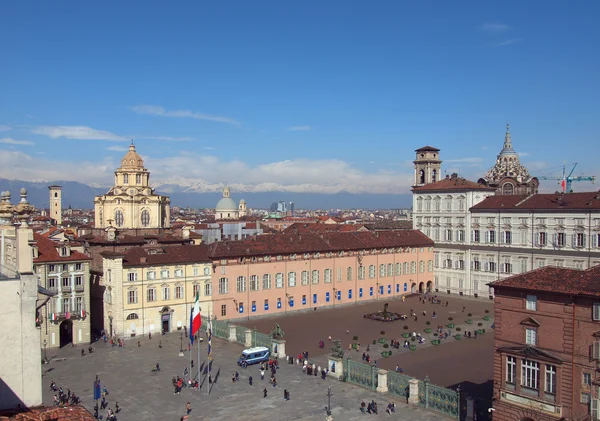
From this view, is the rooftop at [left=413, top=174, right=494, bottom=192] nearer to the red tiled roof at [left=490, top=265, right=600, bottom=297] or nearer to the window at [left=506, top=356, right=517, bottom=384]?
the red tiled roof at [left=490, top=265, right=600, bottom=297]

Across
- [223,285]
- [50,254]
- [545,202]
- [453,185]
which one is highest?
[453,185]

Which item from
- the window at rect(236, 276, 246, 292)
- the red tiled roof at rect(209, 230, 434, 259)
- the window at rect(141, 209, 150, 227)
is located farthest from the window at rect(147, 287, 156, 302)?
the window at rect(141, 209, 150, 227)

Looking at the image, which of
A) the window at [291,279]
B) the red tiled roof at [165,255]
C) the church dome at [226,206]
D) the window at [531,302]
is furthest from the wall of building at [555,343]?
the church dome at [226,206]

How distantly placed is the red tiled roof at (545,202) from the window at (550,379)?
42.9 m

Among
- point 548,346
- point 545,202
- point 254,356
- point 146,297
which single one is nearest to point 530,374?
point 548,346

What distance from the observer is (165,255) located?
57125 millimetres

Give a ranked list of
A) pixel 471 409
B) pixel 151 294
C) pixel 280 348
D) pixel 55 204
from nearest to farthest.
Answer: pixel 471 409 → pixel 280 348 → pixel 151 294 → pixel 55 204

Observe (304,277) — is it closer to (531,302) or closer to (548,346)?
(531,302)

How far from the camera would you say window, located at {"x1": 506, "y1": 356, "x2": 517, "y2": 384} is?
2922 centimetres

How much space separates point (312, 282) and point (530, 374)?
4131 cm

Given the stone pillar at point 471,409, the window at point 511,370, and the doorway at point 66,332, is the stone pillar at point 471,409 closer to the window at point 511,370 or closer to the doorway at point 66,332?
the window at point 511,370

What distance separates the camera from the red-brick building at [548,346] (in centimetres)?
2666

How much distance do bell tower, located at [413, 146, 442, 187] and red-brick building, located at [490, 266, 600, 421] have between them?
61820mm

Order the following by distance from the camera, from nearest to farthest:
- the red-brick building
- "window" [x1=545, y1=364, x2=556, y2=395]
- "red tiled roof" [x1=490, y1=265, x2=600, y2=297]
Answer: the red-brick building → "red tiled roof" [x1=490, y1=265, x2=600, y2=297] → "window" [x1=545, y1=364, x2=556, y2=395]
